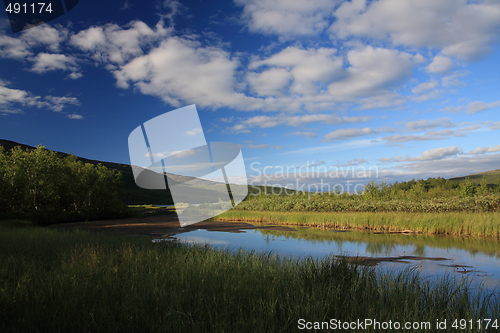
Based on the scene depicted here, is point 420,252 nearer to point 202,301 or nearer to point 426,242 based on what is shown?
point 426,242

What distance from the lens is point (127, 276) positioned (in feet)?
17.3

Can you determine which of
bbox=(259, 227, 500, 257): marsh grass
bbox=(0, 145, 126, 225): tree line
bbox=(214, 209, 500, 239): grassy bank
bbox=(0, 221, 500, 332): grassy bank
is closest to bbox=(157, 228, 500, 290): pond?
bbox=(259, 227, 500, 257): marsh grass

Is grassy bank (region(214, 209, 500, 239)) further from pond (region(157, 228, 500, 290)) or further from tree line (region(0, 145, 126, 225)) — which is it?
tree line (region(0, 145, 126, 225))

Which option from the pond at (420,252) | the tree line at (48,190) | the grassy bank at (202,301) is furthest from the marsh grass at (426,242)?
the tree line at (48,190)

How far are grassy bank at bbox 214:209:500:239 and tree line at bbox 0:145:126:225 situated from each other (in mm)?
21167

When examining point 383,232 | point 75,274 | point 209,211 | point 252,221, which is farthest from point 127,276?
point 209,211

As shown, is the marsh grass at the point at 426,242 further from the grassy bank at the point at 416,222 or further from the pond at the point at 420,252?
the grassy bank at the point at 416,222

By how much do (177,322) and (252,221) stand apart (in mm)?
23655

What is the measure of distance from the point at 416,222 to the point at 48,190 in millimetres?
30799

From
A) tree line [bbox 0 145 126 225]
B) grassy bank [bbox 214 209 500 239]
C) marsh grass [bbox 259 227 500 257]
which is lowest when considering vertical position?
marsh grass [bbox 259 227 500 257]

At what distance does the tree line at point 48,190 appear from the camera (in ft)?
77.3

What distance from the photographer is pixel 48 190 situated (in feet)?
86.0

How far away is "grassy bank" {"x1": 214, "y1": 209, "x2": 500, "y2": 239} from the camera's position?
46.9ft

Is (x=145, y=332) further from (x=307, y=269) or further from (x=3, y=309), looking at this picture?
(x=307, y=269)
